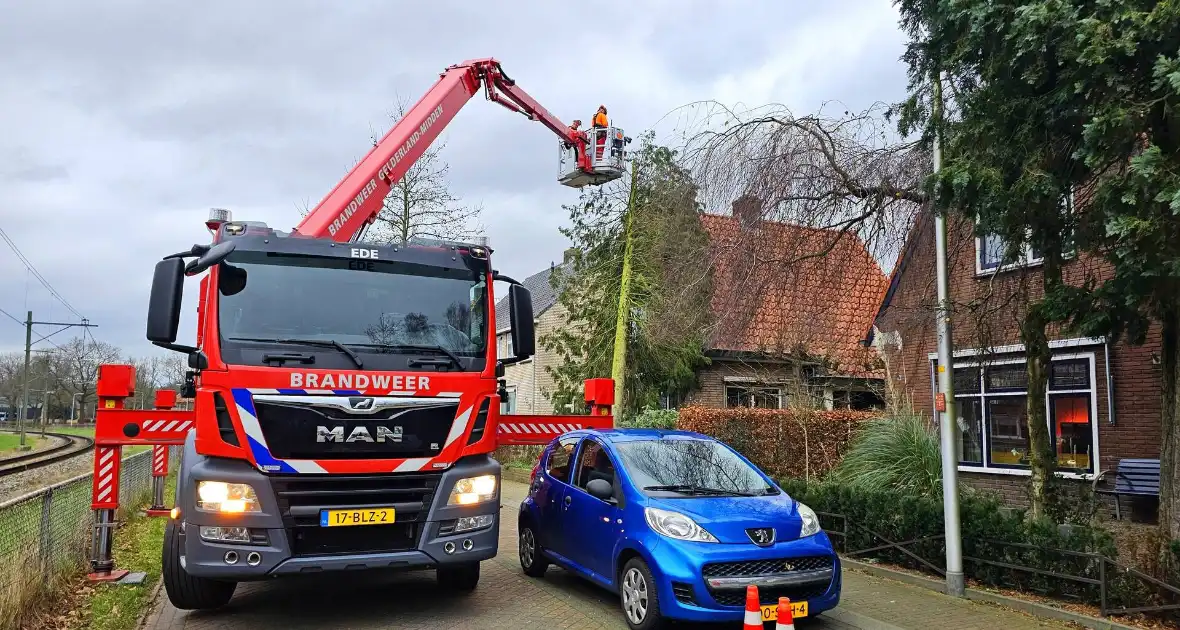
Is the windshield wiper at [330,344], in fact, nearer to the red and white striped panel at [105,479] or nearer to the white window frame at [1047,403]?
the red and white striped panel at [105,479]

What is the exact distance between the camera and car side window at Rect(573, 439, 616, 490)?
25.1ft

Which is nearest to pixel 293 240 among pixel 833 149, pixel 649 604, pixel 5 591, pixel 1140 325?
pixel 5 591

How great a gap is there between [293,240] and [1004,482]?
37.2 ft

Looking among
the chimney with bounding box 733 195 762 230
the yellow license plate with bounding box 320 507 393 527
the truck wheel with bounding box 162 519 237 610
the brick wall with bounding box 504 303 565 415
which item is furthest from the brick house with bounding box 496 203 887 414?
the brick wall with bounding box 504 303 565 415

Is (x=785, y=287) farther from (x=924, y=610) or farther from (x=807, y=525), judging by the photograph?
(x=924, y=610)

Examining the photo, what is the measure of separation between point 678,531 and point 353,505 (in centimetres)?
251

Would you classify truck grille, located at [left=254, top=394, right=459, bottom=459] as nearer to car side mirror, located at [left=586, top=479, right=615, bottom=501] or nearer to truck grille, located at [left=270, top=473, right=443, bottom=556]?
truck grille, located at [left=270, top=473, right=443, bottom=556]

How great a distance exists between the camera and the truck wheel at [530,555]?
8766 mm

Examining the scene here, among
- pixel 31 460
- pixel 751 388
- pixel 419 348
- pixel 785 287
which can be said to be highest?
pixel 785 287

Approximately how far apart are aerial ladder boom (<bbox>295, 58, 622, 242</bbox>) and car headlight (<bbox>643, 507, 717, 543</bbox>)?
4.63 m

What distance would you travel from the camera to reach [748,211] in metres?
8.79

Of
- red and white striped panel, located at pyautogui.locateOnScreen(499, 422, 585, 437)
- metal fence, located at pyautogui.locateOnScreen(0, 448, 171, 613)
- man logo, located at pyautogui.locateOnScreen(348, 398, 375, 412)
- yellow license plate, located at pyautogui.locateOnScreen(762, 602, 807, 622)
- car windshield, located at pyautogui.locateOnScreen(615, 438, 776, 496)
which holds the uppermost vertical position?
man logo, located at pyautogui.locateOnScreen(348, 398, 375, 412)

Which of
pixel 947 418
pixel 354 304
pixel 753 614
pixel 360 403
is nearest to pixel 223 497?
pixel 360 403

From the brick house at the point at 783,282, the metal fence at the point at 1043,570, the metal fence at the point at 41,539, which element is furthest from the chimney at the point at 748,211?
the metal fence at the point at 41,539
